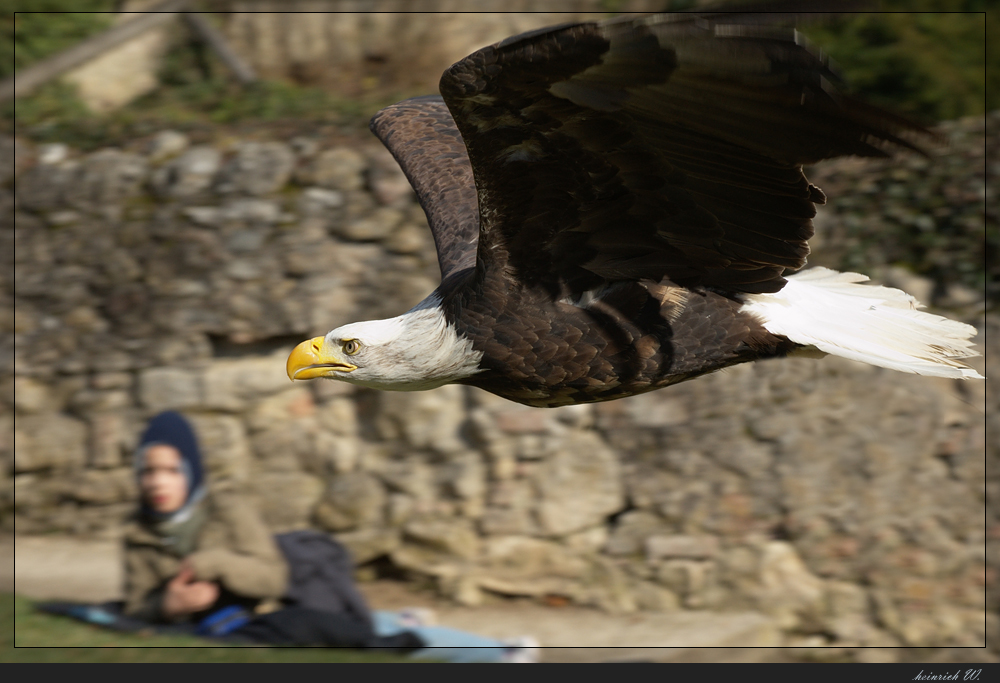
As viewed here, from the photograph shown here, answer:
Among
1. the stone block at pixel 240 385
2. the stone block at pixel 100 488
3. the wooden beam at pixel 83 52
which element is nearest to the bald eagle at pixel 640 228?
the stone block at pixel 240 385

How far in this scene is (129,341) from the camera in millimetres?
6605

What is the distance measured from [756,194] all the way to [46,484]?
5471mm

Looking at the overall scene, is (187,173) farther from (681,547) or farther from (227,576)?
(681,547)

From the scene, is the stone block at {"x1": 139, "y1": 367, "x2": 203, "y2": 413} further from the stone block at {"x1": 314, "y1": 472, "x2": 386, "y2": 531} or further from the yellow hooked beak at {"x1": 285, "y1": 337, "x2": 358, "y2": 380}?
the yellow hooked beak at {"x1": 285, "y1": 337, "x2": 358, "y2": 380}

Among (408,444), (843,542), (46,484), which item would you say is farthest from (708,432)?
(46,484)

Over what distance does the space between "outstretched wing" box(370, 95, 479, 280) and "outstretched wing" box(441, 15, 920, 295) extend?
687 millimetres

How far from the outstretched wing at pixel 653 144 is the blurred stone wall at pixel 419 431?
3.28 m

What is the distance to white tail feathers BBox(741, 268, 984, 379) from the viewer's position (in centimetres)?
306

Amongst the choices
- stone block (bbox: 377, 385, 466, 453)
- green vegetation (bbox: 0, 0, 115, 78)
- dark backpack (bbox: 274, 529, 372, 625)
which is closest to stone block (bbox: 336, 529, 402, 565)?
stone block (bbox: 377, 385, 466, 453)

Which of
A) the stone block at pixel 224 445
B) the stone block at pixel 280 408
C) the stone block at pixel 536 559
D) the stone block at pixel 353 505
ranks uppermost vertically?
the stone block at pixel 280 408

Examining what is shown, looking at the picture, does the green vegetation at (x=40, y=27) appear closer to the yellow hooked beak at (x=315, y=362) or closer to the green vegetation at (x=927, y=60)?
the green vegetation at (x=927, y=60)

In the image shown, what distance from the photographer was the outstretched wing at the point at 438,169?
12.1 feet

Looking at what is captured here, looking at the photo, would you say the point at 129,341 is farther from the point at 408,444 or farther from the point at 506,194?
the point at 506,194

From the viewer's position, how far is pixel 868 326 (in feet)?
10.5
